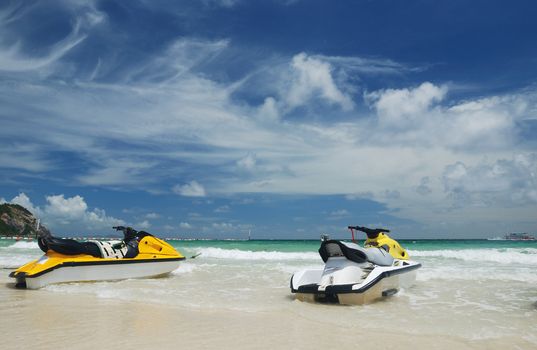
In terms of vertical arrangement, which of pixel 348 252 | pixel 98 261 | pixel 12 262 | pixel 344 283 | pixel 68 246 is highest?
pixel 68 246

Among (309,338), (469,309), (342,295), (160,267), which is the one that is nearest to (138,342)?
(309,338)

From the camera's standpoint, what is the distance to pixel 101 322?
527 centimetres

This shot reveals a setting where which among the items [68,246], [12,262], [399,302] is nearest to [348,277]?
[399,302]

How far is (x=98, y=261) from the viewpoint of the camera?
32.1ft

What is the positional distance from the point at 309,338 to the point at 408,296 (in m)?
4.17

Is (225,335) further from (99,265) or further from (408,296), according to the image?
(99,265)

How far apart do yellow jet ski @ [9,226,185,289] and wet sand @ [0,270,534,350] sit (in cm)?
233

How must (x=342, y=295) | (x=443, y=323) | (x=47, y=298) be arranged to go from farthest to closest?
(x=47, y=298) < (x=342, y=295) < (x=443, y=323)

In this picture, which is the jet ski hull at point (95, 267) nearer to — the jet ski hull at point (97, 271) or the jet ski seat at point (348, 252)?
the jet ski hull at point (97, 271)

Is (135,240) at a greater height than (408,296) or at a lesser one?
greater

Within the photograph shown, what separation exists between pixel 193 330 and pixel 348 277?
3.09m

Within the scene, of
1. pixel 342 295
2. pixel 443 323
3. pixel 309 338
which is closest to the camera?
pixel 309 338

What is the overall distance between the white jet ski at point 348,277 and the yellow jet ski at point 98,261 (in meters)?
4.78

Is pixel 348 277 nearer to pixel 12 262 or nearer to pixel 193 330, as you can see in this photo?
pixel 193 330
